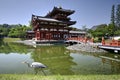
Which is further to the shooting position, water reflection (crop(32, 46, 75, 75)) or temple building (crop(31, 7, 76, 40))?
temple building (crop(31, 7, 76, 40))

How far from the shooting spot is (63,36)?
4300 cm

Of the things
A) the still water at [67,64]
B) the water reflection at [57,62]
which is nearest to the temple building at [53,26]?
the water reflection at [57,62]

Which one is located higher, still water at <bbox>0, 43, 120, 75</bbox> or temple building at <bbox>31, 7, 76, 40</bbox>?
temple building at <bbox>31, 7, 76, 40</bbox>

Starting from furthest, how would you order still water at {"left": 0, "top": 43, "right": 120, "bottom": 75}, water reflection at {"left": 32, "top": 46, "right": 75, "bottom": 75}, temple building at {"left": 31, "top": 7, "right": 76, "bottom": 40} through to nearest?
temple building at {"left": 31, "top": 7, "right": 76, "bottom": 40}
water reflection at {"left": 32, "top": 46, "right": 75, "bottom": 75}
still water at {"left": 0, "top": 43, "right": 120, "bottom": 75}

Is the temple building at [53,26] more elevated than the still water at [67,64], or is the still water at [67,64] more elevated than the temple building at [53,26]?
the temple building at [53,26]

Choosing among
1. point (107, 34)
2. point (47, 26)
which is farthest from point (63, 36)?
point (107, 34)

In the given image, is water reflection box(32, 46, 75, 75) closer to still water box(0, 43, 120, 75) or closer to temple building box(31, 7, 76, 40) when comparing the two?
still water box(0, 43, 120, 75)

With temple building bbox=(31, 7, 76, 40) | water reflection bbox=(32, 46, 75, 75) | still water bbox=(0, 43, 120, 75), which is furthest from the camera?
temple building bbox=(31, 7, 76, 40)

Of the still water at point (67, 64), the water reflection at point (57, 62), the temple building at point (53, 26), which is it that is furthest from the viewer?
the temple building at point (53, 26)

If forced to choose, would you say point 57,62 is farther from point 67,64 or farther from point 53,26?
point 53,26

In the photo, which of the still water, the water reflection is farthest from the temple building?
the still water

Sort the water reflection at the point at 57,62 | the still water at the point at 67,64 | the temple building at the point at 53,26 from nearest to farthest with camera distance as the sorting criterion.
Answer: the still water at the point at 67,64
the water reflection at the point at 57,62
the temple building at the point at 53,26

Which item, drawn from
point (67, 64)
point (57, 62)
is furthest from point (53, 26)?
point (67, 64)

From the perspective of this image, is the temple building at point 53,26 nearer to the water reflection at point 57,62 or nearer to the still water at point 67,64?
the water reflection at point 57,62
